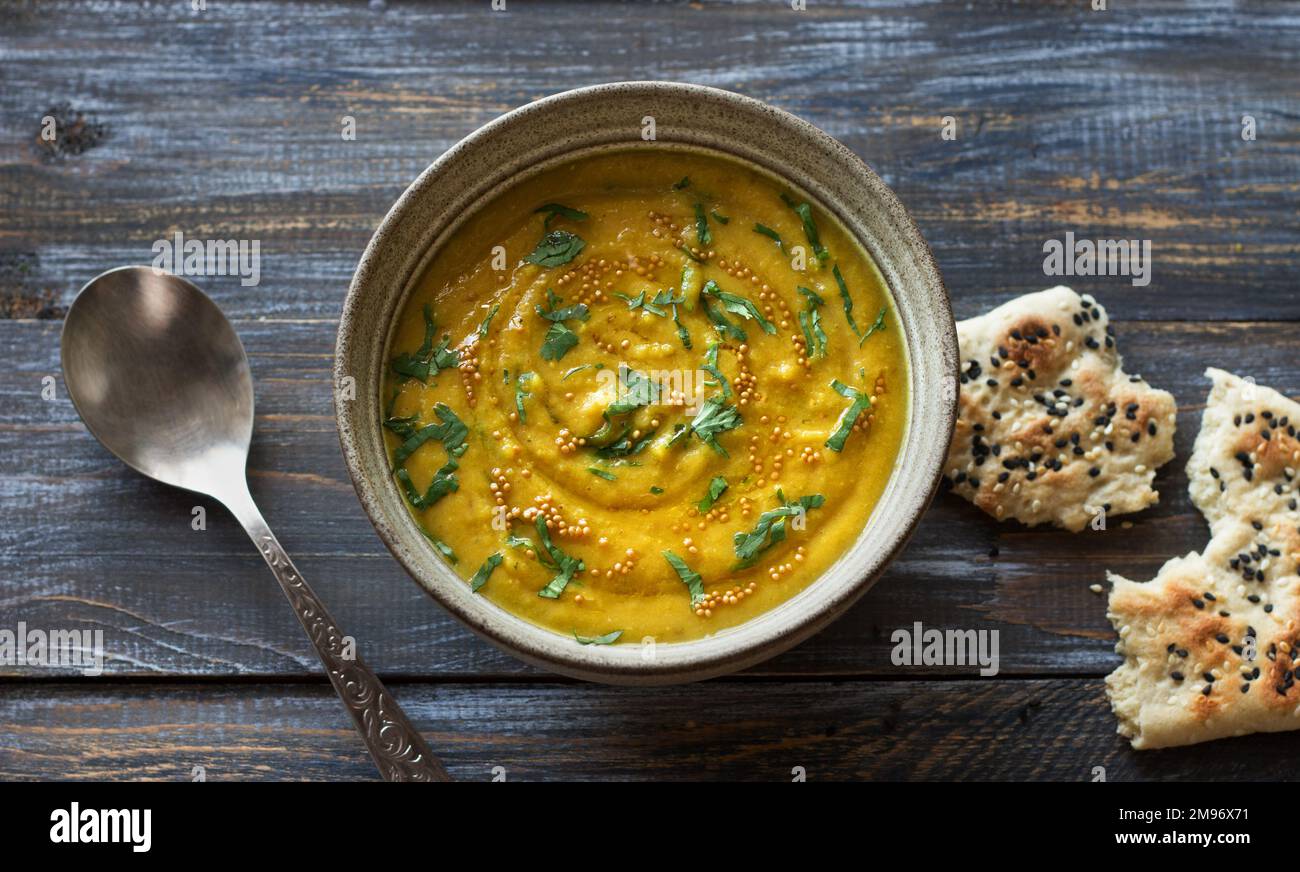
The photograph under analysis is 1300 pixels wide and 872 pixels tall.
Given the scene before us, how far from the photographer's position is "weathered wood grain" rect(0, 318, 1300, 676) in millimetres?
3717

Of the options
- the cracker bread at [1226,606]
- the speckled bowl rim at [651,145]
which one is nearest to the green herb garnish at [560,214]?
the speckled bowl rim at [651,145]

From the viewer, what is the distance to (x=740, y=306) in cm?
335

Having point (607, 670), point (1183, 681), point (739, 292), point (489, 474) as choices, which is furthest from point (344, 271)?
point (1183, 681)

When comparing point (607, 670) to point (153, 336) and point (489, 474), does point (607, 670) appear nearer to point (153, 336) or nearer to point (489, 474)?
point (489, 474)

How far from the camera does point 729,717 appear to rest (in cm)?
368

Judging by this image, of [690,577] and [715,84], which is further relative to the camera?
[715,84]

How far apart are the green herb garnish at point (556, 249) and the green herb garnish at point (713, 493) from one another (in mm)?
794

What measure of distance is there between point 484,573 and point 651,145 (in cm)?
138

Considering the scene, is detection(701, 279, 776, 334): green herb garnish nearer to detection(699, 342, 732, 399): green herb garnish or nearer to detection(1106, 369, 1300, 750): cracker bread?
detection(699, 342, 732, 399): green herb garnish

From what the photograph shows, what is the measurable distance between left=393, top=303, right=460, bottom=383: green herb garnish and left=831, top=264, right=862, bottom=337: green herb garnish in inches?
45.1

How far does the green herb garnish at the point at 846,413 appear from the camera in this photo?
3.29 meters

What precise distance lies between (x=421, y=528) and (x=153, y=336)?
48.5 inches

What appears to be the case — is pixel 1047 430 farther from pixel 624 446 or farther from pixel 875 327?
pixel 624 446

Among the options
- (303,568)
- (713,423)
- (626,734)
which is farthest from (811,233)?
(303,568)
